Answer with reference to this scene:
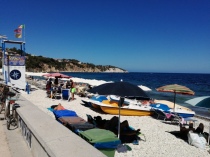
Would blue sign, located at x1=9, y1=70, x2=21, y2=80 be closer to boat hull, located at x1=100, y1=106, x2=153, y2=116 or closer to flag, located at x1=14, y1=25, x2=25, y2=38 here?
flag, located at x1=14, y1=25, x2=25, y2=38

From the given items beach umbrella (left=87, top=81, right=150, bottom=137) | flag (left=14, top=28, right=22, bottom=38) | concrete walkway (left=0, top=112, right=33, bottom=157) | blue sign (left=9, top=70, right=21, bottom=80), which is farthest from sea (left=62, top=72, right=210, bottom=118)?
concrete walkway (left=0, top=112, right=33, bottom=157)

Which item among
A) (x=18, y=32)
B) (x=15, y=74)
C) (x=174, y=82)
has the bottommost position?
(x=174, y=82)

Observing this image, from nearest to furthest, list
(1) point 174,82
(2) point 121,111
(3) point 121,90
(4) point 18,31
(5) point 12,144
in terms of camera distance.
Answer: (5) point 12,144, (3) point 121,90, (2) point 121,111, (4) point 18,31, (1) point 174,82

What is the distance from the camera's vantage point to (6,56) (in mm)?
15891

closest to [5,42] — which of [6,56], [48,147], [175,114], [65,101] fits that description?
[6,56]

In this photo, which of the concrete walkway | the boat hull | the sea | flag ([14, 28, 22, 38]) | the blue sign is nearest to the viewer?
the concrete walkway

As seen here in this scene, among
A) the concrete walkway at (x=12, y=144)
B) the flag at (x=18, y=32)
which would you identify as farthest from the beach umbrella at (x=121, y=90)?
the flag at (x=18, y=32)

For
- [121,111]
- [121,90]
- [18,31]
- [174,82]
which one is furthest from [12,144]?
[174,82]

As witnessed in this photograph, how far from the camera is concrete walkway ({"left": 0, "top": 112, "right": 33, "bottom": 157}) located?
448 cm

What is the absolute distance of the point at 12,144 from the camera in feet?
16.4

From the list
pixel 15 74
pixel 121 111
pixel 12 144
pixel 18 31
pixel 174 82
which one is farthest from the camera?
pixel 174 82

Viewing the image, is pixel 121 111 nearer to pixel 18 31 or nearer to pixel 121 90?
pixel 121 90

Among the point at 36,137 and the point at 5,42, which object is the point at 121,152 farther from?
the point at 5,42

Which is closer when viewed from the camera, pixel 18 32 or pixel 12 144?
pixel 12 144
